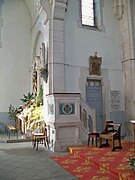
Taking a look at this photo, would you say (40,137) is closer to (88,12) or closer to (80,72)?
(80,72)

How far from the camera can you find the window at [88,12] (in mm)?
8393

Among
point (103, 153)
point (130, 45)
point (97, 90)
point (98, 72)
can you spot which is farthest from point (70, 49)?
point (103, 153)

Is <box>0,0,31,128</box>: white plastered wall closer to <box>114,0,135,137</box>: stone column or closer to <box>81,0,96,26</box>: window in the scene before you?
<box>81,0,96,26</box>: window

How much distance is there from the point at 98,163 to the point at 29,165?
4.98ft

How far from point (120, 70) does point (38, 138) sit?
4.51 metres

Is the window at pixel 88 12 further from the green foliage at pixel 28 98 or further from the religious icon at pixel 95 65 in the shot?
the green foliage at pixel 28 98

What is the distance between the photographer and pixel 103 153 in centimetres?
515

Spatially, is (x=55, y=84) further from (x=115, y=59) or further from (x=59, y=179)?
(x=59, y=179)

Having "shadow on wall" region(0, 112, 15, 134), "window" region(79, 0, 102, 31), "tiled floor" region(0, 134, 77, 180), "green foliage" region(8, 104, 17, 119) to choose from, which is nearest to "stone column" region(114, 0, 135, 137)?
"window" region(79, 0, 102, 31)

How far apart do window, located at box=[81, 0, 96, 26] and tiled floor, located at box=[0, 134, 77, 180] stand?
5.40 metres

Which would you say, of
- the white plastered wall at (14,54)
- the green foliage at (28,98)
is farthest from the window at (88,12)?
the green foliage at (28,98)

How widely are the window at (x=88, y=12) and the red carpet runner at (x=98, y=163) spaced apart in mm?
5202

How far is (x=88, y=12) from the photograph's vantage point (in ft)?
28.1

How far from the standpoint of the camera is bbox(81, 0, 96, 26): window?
8.39 m
